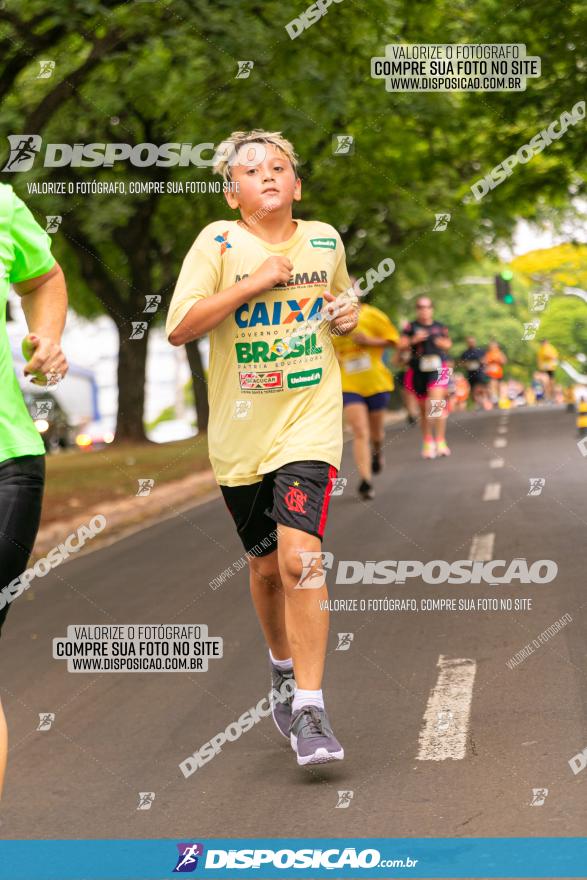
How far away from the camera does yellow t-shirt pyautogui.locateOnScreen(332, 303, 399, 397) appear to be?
13.0 metres

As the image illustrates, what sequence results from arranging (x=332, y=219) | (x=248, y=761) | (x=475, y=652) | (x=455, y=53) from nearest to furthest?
(x=248, y=761) → (x=475, y=652) → (x=455, y=53) → (x=332, y=219)

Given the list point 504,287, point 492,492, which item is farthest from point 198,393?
point 492,492

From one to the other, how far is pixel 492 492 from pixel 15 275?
10523 millimetres

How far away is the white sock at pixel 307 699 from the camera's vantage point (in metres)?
4.88

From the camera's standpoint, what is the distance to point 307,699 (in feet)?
Answer: 16.0

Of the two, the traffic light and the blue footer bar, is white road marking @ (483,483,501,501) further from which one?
the blue footer bar

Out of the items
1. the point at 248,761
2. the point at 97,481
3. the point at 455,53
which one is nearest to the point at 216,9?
the point at 455,53

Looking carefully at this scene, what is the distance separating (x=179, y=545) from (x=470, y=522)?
237 centimetres

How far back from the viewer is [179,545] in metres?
12.3

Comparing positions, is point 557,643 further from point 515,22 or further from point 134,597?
point 515,22

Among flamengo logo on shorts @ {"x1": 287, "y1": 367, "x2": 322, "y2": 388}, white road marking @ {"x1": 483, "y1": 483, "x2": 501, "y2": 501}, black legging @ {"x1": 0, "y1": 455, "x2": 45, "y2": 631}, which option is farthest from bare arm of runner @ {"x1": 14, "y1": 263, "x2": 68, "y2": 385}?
white road marking @ {"x1": 483, "y1": 483, "x2": 501, "y2": 501}

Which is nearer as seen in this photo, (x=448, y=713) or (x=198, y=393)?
(x=448, y=713)

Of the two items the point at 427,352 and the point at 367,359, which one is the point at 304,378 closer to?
the point at 367,359

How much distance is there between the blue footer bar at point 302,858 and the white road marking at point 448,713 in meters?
0.92
